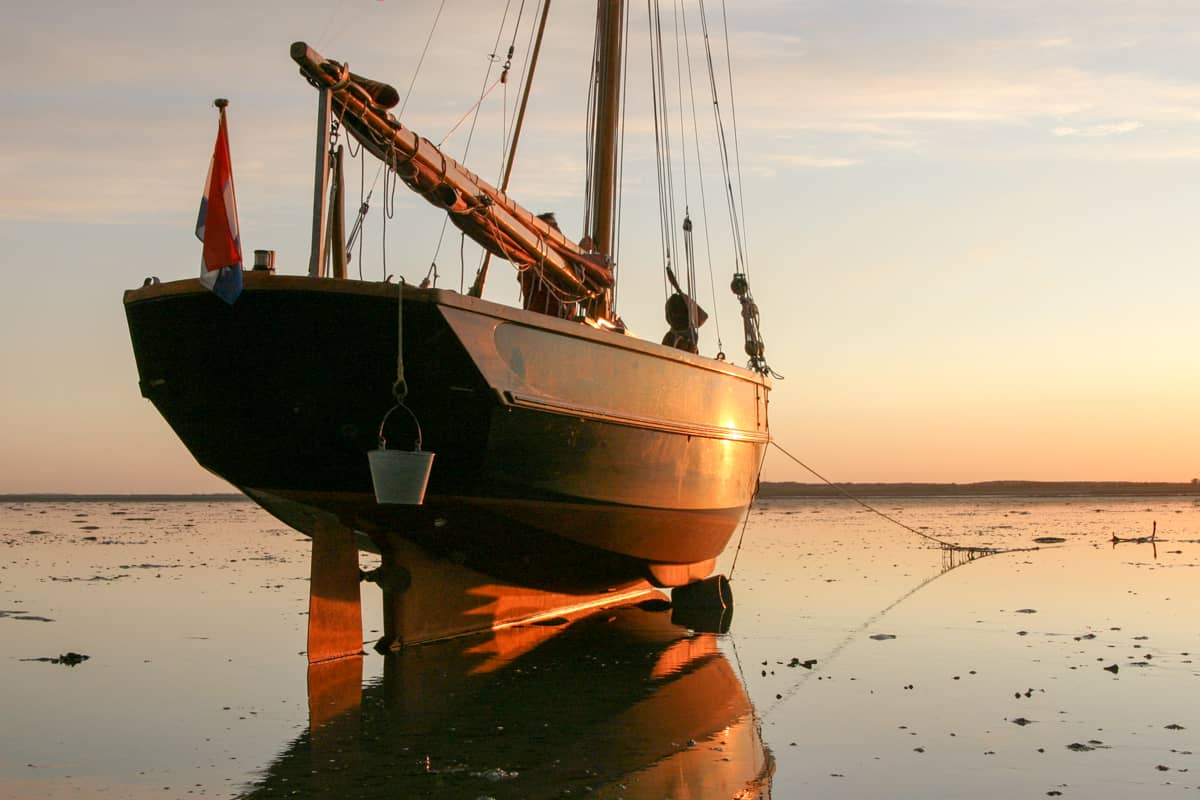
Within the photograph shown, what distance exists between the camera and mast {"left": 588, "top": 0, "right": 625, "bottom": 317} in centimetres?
1645

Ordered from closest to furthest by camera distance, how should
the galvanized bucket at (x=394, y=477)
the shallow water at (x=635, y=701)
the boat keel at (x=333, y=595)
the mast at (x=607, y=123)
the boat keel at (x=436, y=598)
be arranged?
the shallow water at (x=635, y=701), the galvanized bucket at (x=394, y=477), the boat keel at (x=333, y=595), the boat keel at (x=436, y=598), the mast at (x=607, y=123)

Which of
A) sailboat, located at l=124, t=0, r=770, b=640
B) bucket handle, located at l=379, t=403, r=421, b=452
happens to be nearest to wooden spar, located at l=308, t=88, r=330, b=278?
sailboat, located at l=124, t=0, r=770, b=640

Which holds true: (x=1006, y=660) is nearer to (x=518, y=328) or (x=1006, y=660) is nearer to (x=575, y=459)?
(x=575, y=459)

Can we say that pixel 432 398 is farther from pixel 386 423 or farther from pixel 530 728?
pixel 530 728

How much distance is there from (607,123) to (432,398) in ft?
24.2

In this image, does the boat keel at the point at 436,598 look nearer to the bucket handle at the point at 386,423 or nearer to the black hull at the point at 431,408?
the black hull at the point at 431,408

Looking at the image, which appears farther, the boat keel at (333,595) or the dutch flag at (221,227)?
the boat keel at (333,595)

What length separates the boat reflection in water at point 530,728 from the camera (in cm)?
654

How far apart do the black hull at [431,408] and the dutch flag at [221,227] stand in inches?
13.9

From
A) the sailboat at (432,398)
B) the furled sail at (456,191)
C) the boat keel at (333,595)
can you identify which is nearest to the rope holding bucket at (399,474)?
the sailboat at (432,398)

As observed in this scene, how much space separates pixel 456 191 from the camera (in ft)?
38.4

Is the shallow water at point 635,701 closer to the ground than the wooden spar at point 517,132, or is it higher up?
closer to the ground

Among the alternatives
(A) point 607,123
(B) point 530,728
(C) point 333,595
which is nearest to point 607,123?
(A) point 607,123

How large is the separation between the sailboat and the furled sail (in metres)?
0.02
